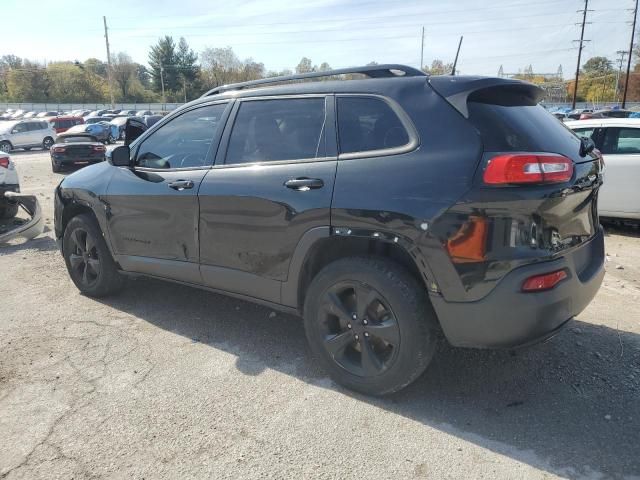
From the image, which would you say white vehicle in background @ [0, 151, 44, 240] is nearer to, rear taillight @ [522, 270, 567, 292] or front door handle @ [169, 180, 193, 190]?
front door handle @ [169, 180, 193, 190]

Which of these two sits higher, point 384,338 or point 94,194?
point 94,194

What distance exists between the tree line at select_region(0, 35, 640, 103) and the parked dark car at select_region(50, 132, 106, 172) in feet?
232

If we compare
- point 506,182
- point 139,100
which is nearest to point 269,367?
point 506,182

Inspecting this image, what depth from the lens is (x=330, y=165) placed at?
3.06 metres

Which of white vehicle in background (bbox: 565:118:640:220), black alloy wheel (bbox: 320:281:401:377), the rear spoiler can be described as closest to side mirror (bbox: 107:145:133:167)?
black alloy wheel (bbox: 320:281:401:377)

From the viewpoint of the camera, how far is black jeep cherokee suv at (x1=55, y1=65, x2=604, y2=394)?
2549 mm

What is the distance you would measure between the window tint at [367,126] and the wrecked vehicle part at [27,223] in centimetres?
552

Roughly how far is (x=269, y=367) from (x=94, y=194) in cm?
234

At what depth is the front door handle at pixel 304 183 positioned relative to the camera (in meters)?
3.05

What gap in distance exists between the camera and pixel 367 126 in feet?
9.93

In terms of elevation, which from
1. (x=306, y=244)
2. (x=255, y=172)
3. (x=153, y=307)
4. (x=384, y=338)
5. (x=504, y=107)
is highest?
(x=504, y=107)

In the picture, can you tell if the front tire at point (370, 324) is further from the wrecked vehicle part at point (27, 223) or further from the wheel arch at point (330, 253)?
the wrecked vehicle part at point (27, 223)

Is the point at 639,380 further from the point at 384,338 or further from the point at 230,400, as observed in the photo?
the point at 230,400

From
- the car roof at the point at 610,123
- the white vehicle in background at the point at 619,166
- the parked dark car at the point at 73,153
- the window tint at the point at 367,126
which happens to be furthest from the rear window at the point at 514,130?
the parked dark car at the point at 73,153
